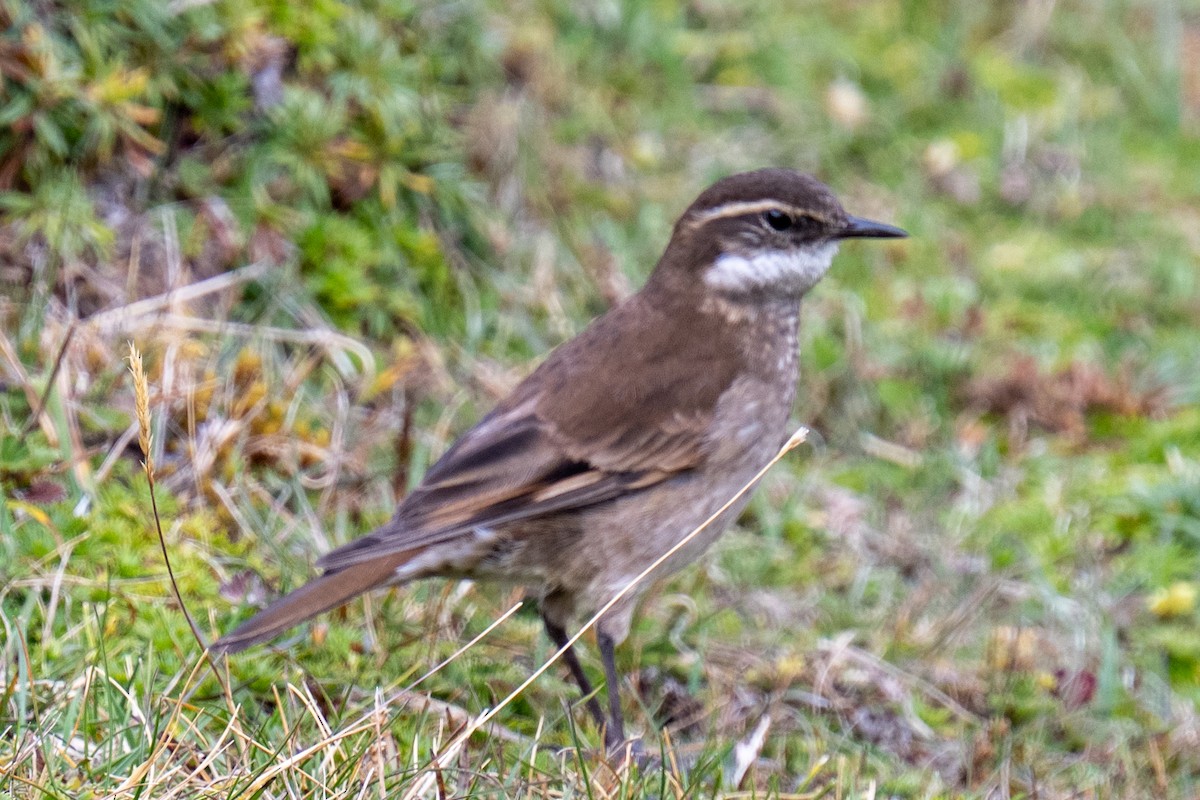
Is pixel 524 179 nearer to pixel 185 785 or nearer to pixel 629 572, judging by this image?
pixel 629 572

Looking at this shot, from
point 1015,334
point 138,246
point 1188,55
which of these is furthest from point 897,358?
point 1188,55

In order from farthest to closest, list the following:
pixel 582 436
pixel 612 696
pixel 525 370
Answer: pixel 525 370 < pixel 582 436 < pixel 612 696

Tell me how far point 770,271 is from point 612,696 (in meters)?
1.61

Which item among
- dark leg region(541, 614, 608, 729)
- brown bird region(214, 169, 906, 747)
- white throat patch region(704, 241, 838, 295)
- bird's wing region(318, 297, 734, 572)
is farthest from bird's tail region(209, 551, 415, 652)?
white throat patch region(704, 241, 838, 295)

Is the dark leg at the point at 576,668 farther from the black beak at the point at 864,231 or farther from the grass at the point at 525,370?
the black beak at the point at 864,231

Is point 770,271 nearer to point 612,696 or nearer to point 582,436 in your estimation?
point 582,436

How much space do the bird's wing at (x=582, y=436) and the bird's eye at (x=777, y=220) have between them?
1.58 ft

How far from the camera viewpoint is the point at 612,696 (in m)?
4.98

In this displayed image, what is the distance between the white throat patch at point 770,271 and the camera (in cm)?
550

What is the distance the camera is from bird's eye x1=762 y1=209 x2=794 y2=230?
5.48 meters

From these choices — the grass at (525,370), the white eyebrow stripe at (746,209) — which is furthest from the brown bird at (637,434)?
the grass at (525,370)

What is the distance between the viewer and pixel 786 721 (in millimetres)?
5355

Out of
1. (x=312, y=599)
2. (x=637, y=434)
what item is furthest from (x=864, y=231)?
(x=312, y=599)

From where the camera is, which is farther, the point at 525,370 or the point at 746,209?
the point at 525,370
